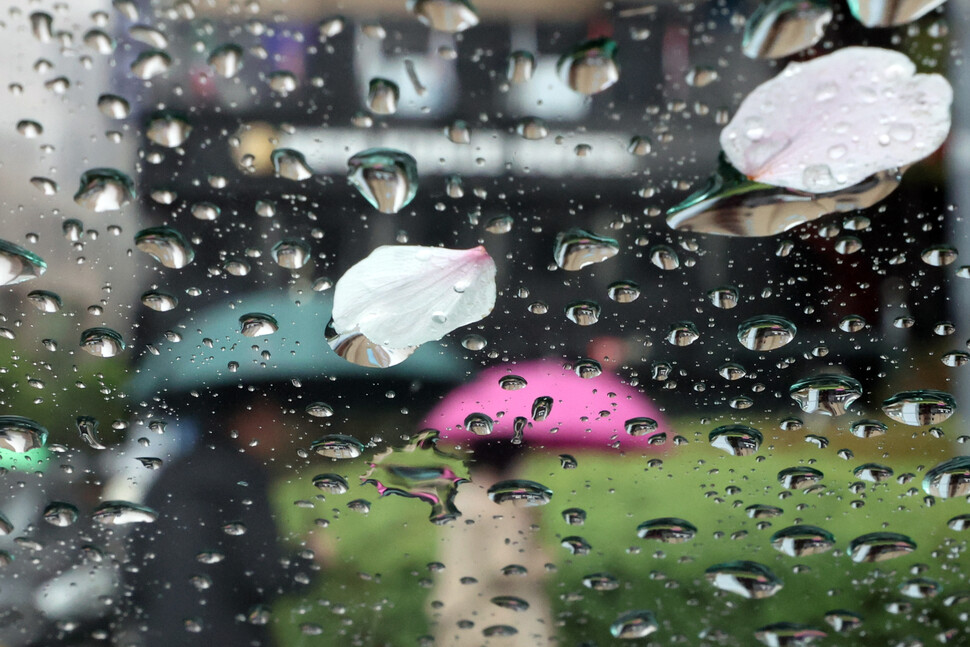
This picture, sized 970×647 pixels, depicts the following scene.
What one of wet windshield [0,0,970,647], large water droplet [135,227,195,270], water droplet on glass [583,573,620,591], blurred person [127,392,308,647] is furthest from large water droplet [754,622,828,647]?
large water droplet [135,227,195,270]

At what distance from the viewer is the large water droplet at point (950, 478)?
371 millimetres

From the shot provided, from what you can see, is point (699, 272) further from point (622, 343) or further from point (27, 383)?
point (27, 383)

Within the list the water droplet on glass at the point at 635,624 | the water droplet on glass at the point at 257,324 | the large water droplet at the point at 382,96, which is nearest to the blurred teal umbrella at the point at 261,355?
the water droplet on glass at the point at 257,324

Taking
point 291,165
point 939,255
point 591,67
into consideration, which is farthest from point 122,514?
point 939,255

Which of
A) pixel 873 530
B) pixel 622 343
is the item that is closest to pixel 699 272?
pixel 622 343

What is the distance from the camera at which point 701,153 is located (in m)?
0.29

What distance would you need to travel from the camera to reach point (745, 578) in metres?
0.41

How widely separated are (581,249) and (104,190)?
8.7 inches

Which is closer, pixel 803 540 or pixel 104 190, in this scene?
pixel 104 190

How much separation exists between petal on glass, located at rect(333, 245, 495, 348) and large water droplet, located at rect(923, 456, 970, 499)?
0.28 m

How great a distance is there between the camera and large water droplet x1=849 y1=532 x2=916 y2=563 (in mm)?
397

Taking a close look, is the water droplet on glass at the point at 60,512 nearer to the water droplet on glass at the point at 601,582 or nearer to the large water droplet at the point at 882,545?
the water droplet on glass at the point at 601,582

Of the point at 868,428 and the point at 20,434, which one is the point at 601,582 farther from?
the point at 20,434

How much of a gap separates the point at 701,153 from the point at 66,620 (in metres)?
0.49
